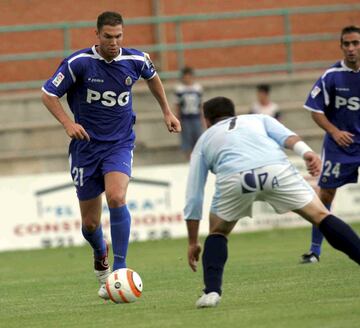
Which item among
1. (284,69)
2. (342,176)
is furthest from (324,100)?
(284,69)

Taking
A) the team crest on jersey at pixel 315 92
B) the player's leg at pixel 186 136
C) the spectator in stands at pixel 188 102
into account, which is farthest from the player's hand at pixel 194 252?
the player's leg at pixel 186 136

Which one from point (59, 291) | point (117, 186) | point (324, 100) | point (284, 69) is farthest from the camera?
point (284, 69)

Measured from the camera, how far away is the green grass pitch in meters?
7.91

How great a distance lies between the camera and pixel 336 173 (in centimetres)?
1266

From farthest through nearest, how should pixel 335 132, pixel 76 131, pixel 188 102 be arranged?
pixel 188 102, pixel 335 132, pixel 76 131

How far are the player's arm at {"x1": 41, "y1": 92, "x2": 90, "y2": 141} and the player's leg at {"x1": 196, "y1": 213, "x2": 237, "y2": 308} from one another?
1509 mm

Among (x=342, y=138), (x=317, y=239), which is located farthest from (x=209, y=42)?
(x=342, y=138)

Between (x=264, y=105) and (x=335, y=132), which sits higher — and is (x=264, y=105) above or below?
below

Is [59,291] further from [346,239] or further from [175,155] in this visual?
[175,155]

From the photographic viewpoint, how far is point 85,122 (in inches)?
394

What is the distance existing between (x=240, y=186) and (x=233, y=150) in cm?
28

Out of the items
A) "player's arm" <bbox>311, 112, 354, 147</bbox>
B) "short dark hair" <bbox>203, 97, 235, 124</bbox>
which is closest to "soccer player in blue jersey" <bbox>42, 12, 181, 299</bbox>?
"short dark hair" <bbox>203, 97, 235, 124</bbox>

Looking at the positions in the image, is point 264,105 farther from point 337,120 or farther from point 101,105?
point 101,105

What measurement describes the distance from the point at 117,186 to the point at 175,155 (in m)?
12.0
